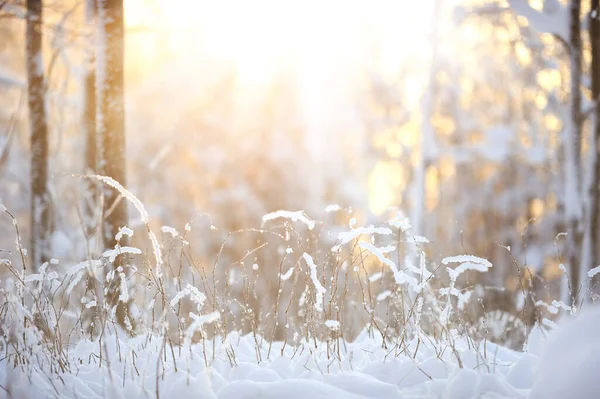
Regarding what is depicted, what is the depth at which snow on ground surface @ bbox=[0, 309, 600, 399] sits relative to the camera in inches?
73.5

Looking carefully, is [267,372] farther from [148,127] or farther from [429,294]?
[148,127]

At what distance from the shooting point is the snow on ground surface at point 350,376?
187cm

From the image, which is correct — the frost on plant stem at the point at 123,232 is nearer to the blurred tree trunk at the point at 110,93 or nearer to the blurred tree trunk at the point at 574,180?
the blurred tree trunk at the point at 110,93

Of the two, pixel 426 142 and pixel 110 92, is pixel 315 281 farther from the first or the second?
pixel 426 142

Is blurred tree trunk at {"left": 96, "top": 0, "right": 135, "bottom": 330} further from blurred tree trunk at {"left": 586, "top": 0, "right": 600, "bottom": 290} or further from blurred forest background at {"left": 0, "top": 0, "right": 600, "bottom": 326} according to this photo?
blurred forest background at {"left": 0, "top": 0, "right": 600, "bottom": 326}

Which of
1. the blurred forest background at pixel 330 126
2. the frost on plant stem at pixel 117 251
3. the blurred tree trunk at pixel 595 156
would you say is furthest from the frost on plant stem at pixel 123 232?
the blurred forest background at pixel 330 126

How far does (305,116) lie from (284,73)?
4.21ft

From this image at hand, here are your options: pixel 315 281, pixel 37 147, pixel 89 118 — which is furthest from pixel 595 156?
pixel 37 147

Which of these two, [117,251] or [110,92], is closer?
[117,251]

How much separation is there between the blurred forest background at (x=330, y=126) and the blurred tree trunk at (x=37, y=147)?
3470mm

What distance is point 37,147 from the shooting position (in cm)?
552

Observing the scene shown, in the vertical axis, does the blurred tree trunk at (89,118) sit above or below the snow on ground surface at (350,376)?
above

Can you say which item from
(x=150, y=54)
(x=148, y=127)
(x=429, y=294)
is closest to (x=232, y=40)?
(x=150, y=54)

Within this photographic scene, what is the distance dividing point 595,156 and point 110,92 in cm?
480
